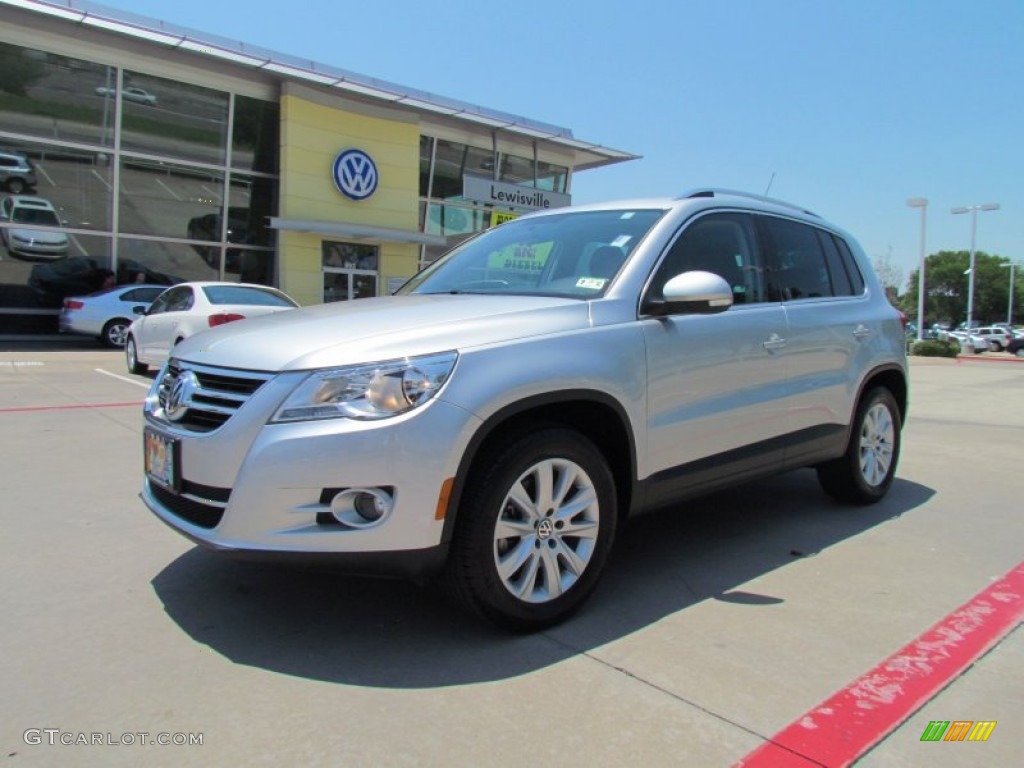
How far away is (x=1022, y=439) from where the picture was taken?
815 centimetres

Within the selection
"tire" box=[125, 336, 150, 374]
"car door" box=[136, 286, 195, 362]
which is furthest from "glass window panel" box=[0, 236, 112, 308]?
"car door" box=[136, 286, 195, 362]

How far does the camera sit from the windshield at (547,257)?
3668mm

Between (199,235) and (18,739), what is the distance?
19611 millimetres

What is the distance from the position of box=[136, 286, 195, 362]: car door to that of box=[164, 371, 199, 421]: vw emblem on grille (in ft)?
26.5

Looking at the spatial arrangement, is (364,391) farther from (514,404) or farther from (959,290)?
(959,290)

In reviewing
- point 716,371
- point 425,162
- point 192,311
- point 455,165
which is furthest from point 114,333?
point 716,371

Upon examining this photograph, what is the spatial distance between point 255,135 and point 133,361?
10.7 m

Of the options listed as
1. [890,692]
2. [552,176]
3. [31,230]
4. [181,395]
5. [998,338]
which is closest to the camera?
[890,692]

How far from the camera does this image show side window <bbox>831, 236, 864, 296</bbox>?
510 centimetres

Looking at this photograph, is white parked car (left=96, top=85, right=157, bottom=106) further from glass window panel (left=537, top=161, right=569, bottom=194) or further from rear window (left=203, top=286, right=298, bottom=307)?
glass window panel (left=537, top=161, right=569, bottom=194)

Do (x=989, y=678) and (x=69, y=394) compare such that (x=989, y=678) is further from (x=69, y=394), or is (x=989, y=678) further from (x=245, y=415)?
(x=69, y=394)

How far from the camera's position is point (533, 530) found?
299 centimetres

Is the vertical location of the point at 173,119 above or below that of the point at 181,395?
above

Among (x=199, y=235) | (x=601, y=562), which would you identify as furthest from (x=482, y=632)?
(x=199, y=235)
